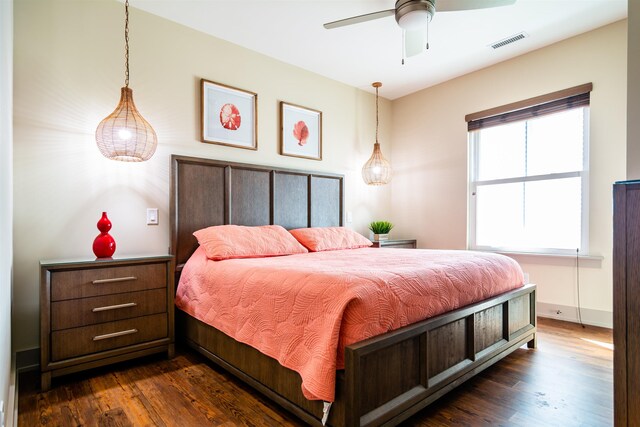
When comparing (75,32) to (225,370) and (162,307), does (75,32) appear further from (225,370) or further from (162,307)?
(225,370)

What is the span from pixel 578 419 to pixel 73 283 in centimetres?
288

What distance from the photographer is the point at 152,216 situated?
2830 millimetres

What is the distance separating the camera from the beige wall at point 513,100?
3.05m

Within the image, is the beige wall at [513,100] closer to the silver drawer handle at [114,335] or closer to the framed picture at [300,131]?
the framed picture at [300,131]

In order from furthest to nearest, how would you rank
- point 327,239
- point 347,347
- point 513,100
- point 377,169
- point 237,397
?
point 377,169 → point 513,100 → point 327,239 → point 237,397 → point 347,347

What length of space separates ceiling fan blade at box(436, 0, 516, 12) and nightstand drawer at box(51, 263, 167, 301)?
8.63 feet

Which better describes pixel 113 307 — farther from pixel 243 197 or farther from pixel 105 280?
pixel 243 197

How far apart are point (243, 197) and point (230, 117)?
78 centimetres

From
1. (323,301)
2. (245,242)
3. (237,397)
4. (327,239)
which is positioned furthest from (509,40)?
(237,397)

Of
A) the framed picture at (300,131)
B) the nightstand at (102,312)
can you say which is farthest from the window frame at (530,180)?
the nightstand at (102,312)

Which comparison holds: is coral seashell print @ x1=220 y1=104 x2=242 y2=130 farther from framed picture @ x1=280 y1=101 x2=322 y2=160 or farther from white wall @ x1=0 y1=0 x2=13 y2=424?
white wall @ x1=0 y1=0 x2=13 y2=424

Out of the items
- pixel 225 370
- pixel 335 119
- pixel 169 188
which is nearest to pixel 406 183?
pixel 335 119

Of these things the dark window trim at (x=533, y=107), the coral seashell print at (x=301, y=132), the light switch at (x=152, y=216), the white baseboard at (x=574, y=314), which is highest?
the dark window trim at (x=533, y=107)

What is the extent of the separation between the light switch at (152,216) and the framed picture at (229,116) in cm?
77
